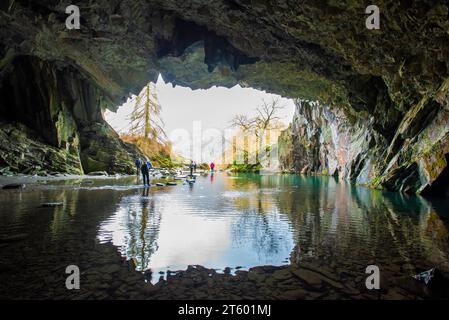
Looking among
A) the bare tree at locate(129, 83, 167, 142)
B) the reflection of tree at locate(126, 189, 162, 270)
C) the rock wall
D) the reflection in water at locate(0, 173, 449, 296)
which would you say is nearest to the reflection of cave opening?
the rock wall

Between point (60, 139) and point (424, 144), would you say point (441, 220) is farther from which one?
point (60, 139)

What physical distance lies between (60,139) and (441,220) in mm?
24018

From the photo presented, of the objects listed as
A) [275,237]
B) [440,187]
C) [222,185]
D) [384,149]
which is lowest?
[222,185]

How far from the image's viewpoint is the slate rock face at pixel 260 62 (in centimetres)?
1062

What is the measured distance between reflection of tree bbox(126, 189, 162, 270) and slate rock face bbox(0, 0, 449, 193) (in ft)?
28.0

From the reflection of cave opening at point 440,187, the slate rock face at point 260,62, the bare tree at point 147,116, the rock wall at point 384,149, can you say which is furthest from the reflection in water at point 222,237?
the bare tree at point 147,116

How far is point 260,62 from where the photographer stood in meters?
18.6

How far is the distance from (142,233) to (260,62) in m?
16.1

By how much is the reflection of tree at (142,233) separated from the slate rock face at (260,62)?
853cm

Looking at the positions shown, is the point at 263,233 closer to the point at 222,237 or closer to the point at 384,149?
the point at 222,237

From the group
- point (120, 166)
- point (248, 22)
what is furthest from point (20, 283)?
point (120, 166)

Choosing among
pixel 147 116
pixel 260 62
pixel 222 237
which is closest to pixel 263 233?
pixel 222 237

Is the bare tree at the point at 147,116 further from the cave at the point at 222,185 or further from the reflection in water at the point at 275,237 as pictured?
the reflection in water at the point at 275,237
